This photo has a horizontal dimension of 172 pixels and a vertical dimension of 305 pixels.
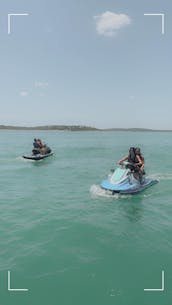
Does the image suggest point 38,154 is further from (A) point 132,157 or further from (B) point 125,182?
(B) point 125,182

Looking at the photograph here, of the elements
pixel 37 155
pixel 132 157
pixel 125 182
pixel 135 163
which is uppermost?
pixel 132 157

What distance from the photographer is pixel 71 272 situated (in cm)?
715

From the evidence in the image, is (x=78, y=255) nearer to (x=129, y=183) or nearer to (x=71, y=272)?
(x=71, y=272)

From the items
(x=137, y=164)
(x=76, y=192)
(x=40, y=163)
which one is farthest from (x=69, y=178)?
(x=40, y=163)

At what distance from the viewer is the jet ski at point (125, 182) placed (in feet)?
43.8

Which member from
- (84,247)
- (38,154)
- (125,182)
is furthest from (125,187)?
(38,154)

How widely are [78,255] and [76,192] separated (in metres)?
6.73

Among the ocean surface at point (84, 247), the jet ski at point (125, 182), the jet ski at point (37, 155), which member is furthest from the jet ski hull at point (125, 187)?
the jet ski at point (37, 155)

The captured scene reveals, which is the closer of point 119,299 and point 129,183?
point 119,299

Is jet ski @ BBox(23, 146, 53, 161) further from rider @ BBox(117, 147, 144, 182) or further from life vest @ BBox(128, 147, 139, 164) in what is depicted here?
life vest @ BBox(128, 147, 139, 164)

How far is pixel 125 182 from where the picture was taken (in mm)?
13859

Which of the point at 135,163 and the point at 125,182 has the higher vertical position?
the point at 135,163

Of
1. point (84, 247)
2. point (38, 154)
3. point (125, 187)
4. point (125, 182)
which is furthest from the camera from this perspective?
point (38, 154)

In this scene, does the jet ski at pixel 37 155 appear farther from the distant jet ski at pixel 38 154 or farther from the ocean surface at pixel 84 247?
the ocean surface at pixel 84 247
